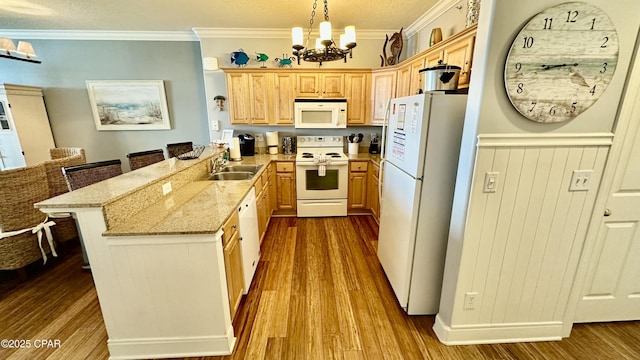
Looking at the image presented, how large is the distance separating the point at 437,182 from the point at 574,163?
734 millimetres

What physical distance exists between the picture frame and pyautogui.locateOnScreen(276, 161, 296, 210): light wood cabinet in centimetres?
222

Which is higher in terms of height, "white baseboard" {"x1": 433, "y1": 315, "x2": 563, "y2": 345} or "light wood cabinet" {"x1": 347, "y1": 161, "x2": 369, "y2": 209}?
"light wood cabinet" {"x1": 347, "y1": 161, "x2": 369, "y2": 209}

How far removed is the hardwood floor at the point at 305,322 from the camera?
5.24 ft

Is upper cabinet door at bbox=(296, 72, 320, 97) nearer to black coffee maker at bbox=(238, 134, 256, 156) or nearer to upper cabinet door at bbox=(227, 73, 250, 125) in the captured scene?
upper cabinet door at bbox=(227, 73, 250, 125)

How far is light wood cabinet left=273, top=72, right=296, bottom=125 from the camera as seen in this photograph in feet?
11.9

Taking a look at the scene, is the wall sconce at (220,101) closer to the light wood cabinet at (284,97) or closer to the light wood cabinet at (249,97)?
the light wood cabinet at (249,97)

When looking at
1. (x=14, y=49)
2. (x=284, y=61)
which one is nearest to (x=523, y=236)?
(x=284, y=61)

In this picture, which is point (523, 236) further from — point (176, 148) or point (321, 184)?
point (176, 148)

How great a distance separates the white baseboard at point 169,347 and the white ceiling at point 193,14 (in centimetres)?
327

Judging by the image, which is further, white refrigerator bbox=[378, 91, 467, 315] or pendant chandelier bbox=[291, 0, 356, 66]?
pendant chandelier bbox=[291, 0, 356, 66]

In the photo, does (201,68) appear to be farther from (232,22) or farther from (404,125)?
(404,125)

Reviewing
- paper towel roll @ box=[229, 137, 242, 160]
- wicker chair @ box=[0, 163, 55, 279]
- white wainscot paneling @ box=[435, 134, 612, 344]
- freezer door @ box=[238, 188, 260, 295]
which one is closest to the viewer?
white wainscot paneling @ box=[435, 134, 612, 344]

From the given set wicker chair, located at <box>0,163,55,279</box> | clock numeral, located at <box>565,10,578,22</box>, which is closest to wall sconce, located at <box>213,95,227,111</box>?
wicker chair, located at <box>0,163,55,279</box>

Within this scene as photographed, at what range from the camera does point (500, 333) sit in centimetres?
168
